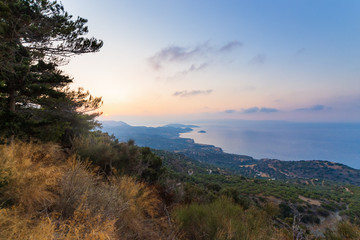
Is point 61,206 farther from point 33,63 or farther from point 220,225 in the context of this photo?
point 33,63

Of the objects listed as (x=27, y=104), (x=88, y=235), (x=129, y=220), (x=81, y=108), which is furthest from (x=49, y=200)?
(x=81, y=108)

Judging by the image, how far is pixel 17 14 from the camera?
4.11 m

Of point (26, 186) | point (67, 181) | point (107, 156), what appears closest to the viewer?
point (26, 186)

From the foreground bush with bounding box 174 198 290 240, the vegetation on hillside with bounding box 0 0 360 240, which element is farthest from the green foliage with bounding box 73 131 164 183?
the foreground bush with bounding box 174 198 290 240

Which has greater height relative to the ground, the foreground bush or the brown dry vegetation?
the brown dry vegetation

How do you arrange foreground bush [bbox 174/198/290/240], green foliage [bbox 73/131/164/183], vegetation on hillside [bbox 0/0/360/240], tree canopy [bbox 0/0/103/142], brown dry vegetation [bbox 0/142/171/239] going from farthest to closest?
green foliage [bbox 73/131/164/183] < tree canopy [bbox 0/0/103/142] < foreground bush [bbox 174/198/290/240] < vegetation on hillside [bbox 0/0/360/240] < brown dry vegetation [bbox 0/142/171/239]

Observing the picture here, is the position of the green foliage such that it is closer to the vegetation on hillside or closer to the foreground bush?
the vegetation on hillside

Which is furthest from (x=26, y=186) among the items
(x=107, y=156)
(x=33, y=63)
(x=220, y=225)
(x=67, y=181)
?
(x=33, y=63)

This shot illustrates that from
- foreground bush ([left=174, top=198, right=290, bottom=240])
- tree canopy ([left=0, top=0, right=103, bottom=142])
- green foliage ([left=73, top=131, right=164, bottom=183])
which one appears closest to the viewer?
foreground bush ([left=174, top=198, right=290, bottom=240])

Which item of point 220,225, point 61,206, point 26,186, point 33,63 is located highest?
point 33,63

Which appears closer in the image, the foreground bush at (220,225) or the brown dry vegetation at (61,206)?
the brown dry vegetation at (61,206)

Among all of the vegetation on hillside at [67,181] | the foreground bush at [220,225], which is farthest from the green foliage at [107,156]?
the foreground bush at [220,225]

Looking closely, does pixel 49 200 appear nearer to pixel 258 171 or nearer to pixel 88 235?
pixel 88 235

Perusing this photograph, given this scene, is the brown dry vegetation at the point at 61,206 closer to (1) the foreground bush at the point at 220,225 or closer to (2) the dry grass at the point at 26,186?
(2) the dry grass at the point at 26,186
